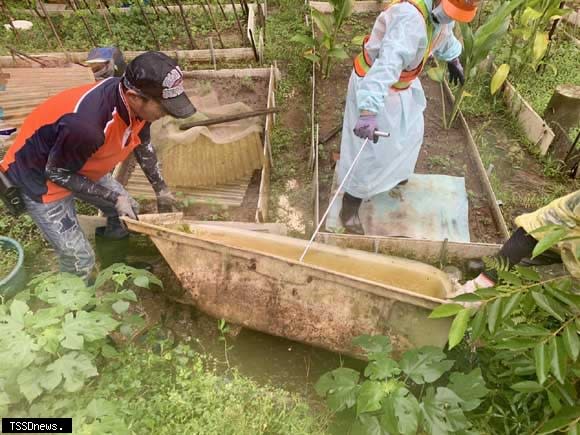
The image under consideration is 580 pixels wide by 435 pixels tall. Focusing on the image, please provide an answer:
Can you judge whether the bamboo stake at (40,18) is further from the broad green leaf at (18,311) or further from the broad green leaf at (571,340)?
the broad green leaf at (571,340)

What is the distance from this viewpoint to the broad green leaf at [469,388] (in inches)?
74.5

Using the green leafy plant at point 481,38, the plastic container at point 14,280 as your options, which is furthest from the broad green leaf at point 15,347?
the green leafy plant at point 481,38

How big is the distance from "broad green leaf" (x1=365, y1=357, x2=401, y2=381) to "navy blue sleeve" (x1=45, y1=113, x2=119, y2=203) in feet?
5.56

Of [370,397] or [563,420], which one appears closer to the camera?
[563,420]

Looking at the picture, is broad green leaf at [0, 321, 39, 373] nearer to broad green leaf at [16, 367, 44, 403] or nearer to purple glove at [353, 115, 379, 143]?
broad green leaf at [16, 367, 44, 403]

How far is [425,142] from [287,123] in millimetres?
1394

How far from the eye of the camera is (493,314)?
1513 millimetres

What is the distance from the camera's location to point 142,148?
2.86 meters

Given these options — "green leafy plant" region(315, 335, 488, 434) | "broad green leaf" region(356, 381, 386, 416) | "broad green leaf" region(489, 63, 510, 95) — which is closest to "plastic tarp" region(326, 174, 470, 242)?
"broad green leaf" region(489, 63, 510, 95)

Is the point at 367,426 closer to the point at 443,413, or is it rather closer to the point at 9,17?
the point at 443,413

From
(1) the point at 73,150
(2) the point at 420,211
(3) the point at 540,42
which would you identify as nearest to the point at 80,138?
(1) the point at 73,150

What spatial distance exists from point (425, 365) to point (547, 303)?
27.8 inches

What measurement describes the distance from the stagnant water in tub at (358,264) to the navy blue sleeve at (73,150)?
68 cm

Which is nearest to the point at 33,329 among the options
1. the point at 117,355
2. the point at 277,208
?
the point at 117,355
